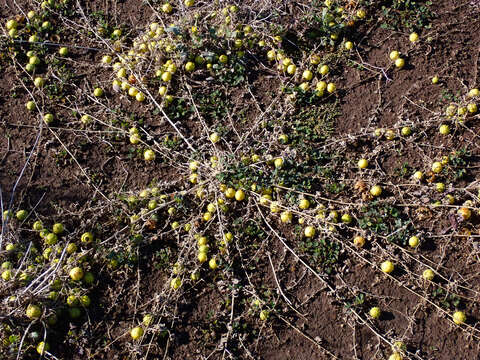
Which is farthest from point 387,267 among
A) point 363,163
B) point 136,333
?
point 136,333

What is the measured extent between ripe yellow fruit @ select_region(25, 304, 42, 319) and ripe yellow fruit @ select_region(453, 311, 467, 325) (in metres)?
3.45

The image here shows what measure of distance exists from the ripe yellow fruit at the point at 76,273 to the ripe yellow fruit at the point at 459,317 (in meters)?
3.20

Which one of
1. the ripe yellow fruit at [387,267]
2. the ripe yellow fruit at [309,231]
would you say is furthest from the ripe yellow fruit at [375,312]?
the ripe yellow fruit at [309,231]

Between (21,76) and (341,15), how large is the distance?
152 inches

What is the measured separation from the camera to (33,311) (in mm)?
3484

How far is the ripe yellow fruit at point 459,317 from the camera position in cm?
351

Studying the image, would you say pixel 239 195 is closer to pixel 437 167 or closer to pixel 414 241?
pixel 414 241

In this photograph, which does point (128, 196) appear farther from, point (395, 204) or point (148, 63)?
point (395, 204)

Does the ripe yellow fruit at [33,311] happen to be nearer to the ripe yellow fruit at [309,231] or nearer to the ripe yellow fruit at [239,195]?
the ripe yellow fruit at [239,195]

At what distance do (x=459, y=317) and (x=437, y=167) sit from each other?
1.39 m

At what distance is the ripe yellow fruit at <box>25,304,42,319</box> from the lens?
11.4 feet

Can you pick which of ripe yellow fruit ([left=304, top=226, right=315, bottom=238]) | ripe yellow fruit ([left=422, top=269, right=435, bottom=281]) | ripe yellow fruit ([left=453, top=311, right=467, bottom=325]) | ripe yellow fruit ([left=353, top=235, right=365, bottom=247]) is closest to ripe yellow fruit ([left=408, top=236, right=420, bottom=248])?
ripe yellow fruit ([left=422, top=269, right=435, bottom=281])

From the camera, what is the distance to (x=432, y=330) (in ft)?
11.7

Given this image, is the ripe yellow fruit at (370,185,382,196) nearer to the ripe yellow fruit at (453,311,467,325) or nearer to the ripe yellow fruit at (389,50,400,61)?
the ripe yellow fruit at (453,311,467,325)
